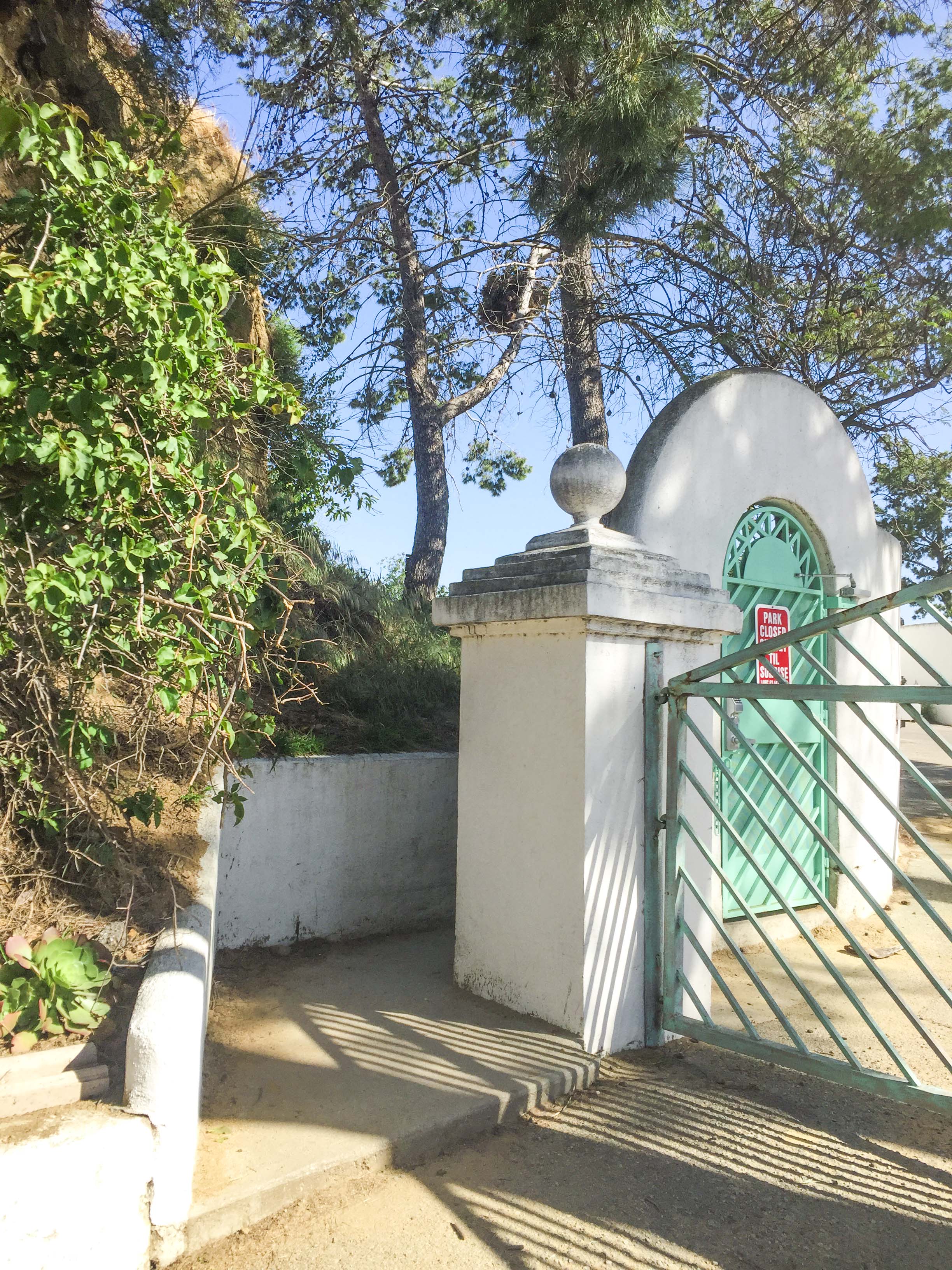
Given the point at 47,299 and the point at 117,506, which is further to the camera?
the point at 117,506

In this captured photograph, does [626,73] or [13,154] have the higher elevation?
[626,73]

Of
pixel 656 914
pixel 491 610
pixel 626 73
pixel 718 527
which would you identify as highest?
pixel 626 73

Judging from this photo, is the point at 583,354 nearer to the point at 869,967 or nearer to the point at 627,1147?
the point at 869,967

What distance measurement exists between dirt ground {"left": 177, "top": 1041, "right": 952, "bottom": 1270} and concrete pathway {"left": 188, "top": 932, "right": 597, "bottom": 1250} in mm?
81

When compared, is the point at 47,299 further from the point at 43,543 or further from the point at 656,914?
the point at 656,914

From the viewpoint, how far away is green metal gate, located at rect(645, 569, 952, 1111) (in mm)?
3260

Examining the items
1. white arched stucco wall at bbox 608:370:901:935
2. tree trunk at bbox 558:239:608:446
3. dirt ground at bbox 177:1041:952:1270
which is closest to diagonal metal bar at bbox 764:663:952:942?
dirt ground at bbox 177:1041:952:1270

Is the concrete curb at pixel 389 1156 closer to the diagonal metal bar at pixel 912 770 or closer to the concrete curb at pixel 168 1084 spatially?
the concrete curb at pixel 168 1084

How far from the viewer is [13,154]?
10.0 ft

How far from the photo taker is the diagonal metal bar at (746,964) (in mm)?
3359

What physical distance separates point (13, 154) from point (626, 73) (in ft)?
16.7

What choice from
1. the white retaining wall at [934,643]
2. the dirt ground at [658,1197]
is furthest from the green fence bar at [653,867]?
the white retaining wall at [934,643]

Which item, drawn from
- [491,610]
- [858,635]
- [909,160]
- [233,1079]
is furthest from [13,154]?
[909,160]

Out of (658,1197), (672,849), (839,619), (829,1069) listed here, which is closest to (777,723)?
(672,849)
